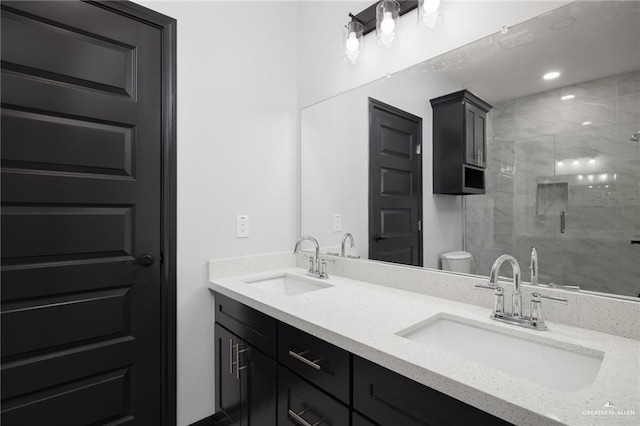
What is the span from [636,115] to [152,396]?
216cm

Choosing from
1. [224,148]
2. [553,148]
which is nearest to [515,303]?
[553,148]

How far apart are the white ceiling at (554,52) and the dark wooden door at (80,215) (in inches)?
57.1

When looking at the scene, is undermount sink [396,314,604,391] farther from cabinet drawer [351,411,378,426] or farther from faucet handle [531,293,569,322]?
cabinet drawer [351,411,378,426]

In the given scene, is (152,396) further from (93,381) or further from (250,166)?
(250,166)

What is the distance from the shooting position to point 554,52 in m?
1.07

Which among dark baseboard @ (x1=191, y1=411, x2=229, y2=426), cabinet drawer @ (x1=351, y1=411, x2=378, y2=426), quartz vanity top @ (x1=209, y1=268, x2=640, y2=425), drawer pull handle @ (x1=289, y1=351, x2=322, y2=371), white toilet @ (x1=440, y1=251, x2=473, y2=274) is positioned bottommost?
dark baseboard @ (x1=191, y1=411, x2=229, y2=426)

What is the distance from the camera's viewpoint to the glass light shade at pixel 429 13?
4.33 ft

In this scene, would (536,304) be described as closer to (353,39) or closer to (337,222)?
(337,222)

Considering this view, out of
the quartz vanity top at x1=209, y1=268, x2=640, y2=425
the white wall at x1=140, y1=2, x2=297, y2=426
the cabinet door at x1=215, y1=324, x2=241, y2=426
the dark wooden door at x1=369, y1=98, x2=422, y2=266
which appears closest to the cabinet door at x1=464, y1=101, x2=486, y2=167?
the dark wooden door at x1=369, y1=98, x2=422, y2=266

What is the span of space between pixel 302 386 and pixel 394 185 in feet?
3.25

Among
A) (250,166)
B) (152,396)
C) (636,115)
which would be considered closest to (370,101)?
(250,166)

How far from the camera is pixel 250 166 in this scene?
6.06 feet

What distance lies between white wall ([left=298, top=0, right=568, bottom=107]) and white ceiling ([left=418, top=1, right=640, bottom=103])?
0.05 meters

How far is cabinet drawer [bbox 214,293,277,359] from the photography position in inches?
50.2
